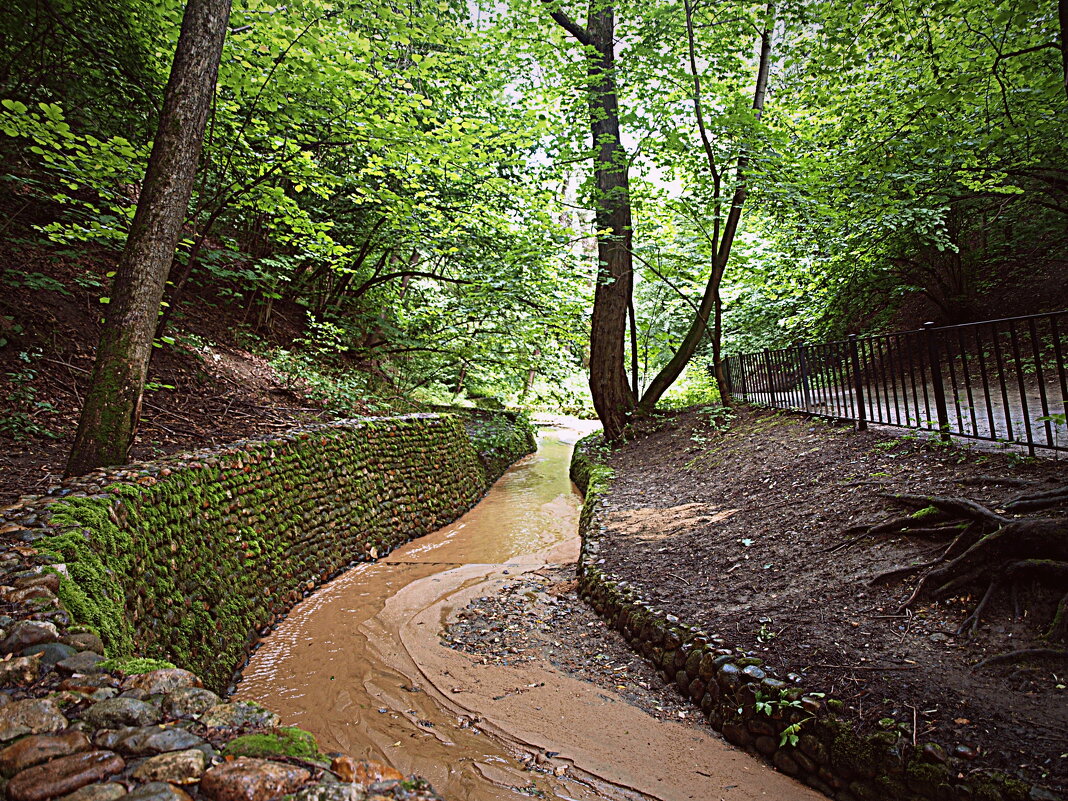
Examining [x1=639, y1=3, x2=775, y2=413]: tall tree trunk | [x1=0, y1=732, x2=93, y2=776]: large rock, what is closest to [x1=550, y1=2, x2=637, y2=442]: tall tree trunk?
[x1=639, y1=3, x2=775, y2=413]: tall tree trunk

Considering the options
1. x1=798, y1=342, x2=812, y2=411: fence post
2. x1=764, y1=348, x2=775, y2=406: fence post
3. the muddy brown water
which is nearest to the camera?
the muddy brown water

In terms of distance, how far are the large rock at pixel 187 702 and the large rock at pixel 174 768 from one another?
35 centimetres

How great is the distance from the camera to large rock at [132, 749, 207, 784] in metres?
1.58

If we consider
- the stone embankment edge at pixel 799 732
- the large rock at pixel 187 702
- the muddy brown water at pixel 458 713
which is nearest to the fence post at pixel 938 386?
the stone embankment edge at pixel 799 732

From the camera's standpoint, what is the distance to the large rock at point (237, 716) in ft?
6.35

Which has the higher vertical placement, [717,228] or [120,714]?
[717,228]

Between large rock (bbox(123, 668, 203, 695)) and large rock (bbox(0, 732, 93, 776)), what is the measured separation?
1.17 feet

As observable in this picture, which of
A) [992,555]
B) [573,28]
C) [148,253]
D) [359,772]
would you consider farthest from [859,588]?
[573,28]

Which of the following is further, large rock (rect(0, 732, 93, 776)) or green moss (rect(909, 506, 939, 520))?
green moss (rect(909, 506, 939, 520))

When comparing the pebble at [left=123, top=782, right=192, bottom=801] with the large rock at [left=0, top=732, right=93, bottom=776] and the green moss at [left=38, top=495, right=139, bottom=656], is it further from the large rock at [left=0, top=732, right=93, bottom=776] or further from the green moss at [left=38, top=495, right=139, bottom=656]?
the green moss at [left=38, top=495, right=139, bottom=656]

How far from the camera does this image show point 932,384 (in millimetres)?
7801

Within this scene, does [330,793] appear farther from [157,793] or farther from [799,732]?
[799,732]

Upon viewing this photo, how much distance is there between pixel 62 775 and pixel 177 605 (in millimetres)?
2752

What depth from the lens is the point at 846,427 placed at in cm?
673
